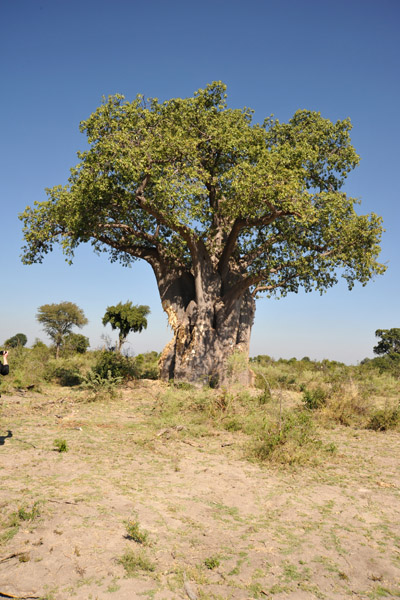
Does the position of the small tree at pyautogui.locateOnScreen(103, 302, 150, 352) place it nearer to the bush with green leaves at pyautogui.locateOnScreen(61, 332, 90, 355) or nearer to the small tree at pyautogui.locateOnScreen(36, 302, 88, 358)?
the bush with green leaves at pyautogui.locateOnScreen(61, 332, 90, 355)

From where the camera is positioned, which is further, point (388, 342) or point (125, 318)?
point (388, 342)

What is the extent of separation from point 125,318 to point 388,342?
2774 cm

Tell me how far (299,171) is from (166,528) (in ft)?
39.8

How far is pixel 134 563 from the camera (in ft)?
12.0

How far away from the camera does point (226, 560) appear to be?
385 centimetres

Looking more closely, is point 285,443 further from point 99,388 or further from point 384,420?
point 99,388

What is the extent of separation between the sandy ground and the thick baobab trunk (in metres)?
6.46

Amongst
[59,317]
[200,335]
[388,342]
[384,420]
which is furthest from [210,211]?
[388,342]

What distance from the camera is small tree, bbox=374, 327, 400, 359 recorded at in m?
42.5

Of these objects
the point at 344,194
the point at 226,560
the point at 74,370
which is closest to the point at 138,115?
the point at 344,194

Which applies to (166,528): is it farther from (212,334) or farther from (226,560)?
(212,334)

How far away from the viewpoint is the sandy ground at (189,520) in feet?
11.4

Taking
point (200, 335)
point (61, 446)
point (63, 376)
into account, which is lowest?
point (61, 446)

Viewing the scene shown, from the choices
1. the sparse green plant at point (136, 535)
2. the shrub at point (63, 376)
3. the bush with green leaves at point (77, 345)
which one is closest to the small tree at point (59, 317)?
the bush with green leaves at point (77, 345)
